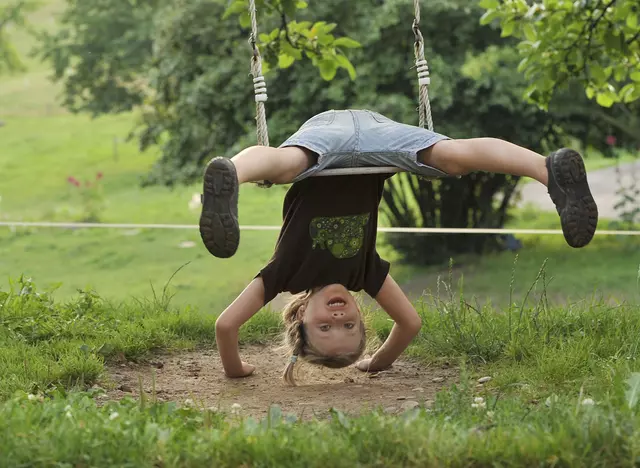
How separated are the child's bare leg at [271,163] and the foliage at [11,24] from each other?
449 inches

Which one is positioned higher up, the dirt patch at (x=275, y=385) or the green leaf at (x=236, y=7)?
the green leaf at (x=236, y=7)

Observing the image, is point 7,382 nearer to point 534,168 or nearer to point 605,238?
point 534,168

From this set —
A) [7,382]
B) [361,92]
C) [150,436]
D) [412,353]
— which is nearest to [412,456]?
[150,436]

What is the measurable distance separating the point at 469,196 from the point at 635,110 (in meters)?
1.98

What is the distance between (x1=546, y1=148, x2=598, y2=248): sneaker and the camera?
131 inches

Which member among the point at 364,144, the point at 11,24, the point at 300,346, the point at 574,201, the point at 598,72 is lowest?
the point at 300,346

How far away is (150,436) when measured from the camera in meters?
2.78

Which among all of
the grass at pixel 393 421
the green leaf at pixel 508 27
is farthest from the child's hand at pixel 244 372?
the green leaf at pixel 508 27

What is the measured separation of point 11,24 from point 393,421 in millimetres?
12939

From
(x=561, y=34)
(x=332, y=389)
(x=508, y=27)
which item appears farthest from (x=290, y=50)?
(x=332, y=389)

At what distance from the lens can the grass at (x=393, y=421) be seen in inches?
106

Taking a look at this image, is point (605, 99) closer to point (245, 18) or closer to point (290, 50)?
point (290, 50)

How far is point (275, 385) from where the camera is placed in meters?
4.28

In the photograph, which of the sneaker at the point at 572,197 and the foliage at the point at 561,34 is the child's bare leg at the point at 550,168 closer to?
the sneaker at the point at 572,197
